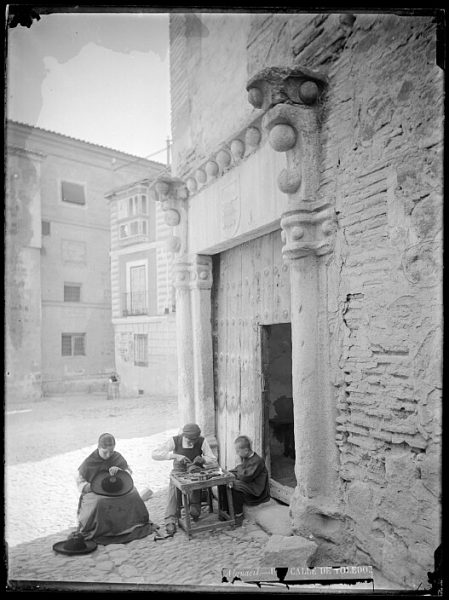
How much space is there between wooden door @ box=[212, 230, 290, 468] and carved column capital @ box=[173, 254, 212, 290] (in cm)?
13

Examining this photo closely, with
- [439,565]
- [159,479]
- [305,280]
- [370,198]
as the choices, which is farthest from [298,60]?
[159,479]

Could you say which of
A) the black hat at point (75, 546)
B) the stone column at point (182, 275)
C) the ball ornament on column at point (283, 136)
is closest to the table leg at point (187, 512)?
the black hat at point (75, 546)

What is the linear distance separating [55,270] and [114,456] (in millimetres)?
9100

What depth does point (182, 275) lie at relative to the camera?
572 cm

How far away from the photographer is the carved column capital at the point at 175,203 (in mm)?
5691

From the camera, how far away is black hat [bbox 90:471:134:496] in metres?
4.23

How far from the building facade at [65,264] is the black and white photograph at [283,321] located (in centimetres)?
616

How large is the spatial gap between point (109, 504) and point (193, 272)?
2.76 metres

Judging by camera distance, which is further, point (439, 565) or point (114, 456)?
point (114, 456)

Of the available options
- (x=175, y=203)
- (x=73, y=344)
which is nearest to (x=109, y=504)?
(x=175, y=203)

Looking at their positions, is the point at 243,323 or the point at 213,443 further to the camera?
the point at 213,443

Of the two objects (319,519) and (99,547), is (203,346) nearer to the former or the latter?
(99,547)

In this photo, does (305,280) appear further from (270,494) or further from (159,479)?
(159,479)

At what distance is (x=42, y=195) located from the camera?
12.1 meters
